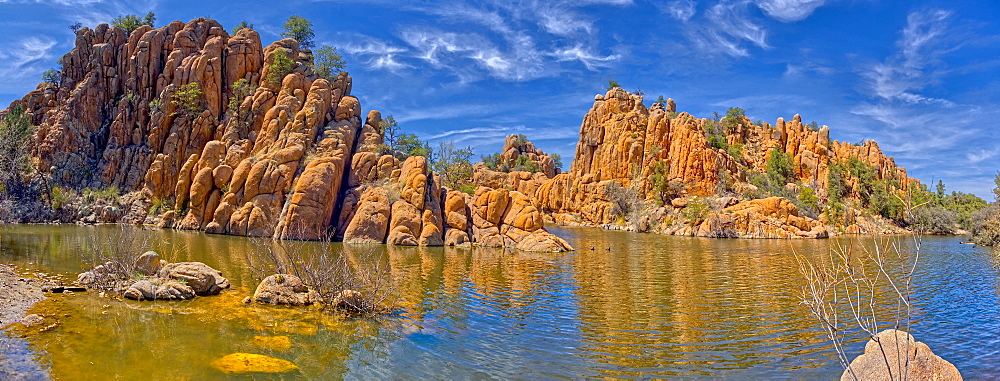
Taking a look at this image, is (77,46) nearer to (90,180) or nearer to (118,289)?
(90,180)

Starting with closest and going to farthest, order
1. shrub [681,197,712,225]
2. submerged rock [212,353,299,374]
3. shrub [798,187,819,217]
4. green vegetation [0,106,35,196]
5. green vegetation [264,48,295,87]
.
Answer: submerged rock [212,353,299,374] < green vegetation [0,106,35,196] < green vegetation [264,48,295,87] < shrub [681,197,712,225] < shrub [798,187,819,217]

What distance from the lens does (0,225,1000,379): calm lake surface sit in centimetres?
1205

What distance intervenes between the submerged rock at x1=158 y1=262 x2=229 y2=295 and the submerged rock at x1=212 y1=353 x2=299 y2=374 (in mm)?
7934

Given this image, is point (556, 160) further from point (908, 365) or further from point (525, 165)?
point (908, 365)

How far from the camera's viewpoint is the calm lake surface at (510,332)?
12.1 meters

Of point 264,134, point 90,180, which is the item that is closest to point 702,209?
point 264,134

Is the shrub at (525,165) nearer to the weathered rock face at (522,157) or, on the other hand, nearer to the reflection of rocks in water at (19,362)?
the weathered rock face at (522,157)

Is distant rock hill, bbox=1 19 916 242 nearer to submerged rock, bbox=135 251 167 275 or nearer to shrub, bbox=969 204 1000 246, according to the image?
submerged rock, bbox=135 251 167 275

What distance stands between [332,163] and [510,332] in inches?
1390

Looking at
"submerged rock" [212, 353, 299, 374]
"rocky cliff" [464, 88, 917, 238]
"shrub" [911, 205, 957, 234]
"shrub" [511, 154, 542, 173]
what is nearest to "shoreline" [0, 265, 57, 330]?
"submerged rock" [212, 353, 299, 374]

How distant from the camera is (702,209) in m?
77.1

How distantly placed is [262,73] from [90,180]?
24.9 meters

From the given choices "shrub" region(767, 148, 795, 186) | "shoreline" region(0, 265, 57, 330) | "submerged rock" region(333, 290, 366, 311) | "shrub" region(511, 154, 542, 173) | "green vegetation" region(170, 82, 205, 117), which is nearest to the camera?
"shoreline" region(0, 265, 57, 330)

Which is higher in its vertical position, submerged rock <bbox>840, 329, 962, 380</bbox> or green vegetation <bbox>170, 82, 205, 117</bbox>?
green vegetation <bbox>170, 82, 205, 117</bbox>
